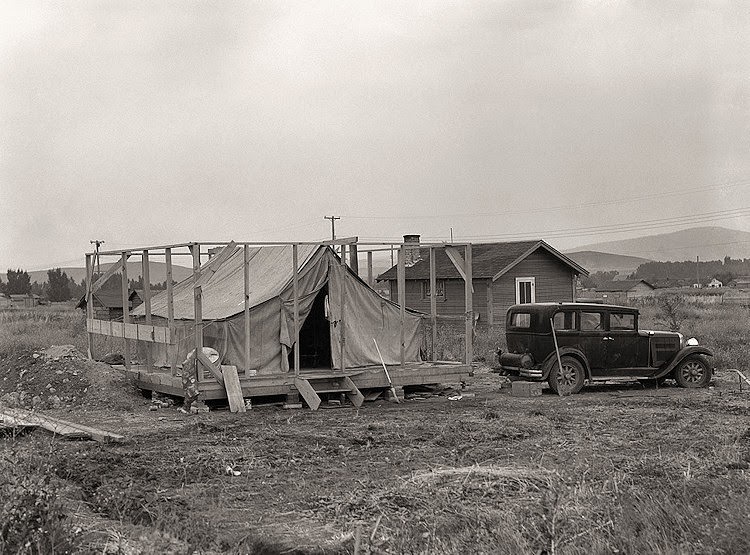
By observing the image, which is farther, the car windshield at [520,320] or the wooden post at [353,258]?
the wooden post at [353,258]

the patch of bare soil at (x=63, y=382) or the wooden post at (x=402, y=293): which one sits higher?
the wooden post at (x=402, y=293)

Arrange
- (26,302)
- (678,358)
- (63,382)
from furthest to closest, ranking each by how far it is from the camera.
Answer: (26,302) → (678,358) → (63,382)

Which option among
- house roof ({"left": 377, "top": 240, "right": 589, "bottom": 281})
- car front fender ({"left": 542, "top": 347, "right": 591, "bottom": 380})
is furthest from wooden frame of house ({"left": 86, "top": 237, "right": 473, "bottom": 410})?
house roof ({"left": 377, "top": 240, "right": 589, "bottom": 281})

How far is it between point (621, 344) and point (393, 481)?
10.0 meters

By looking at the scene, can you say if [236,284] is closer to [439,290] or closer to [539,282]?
[439,290]

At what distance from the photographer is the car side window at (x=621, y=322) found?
60.1 feet

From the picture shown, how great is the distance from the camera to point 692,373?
19.0 m

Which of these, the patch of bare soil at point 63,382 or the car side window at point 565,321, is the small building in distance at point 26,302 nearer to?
the patch of bare soil at point 63,382

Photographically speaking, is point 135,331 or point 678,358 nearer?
point 135,331

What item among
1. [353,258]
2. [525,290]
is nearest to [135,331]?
[353,258]

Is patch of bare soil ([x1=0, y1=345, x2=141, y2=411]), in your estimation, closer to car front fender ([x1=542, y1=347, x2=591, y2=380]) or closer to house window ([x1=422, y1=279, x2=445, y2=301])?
car front fender ([x1=542, y1=347, x2=591, y2=380])

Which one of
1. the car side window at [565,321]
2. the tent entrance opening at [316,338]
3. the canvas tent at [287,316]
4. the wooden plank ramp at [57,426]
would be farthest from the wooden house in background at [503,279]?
the wooden plank ramp at [57,426]

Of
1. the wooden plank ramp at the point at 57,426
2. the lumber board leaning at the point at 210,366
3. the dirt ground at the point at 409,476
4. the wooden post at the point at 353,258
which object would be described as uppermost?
the wooden post at the point at 353,258

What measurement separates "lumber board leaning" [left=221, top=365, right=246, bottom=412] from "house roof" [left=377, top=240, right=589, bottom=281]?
60.7ft
